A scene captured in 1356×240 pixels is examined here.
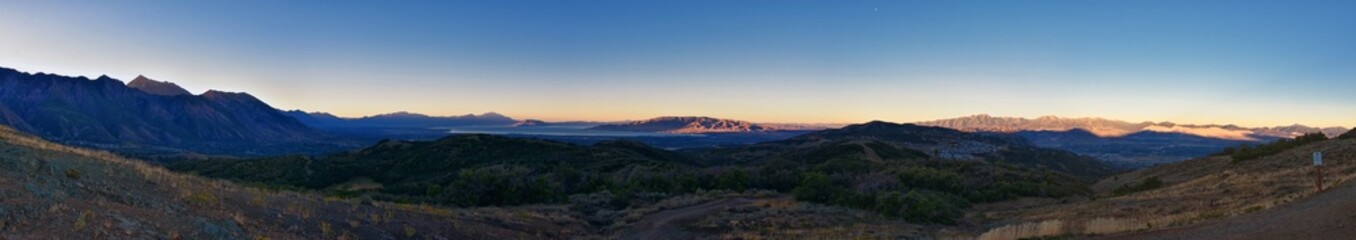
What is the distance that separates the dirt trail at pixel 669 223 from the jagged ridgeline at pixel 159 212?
4.67 meters

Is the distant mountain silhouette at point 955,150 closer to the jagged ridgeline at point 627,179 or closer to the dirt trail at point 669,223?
the jagged ridgeline at point 627,179

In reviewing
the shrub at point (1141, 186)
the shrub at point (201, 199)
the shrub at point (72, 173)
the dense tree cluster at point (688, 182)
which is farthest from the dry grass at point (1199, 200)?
the shrub at point (72, 173)

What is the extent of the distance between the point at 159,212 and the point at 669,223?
18.4 metres

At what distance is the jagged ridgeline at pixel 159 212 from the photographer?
1055cm

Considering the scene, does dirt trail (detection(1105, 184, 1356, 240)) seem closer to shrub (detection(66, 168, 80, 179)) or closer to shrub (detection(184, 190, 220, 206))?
shrub (detection(184, 190, 220, 206))

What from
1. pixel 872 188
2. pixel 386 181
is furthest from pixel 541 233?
pixel 386 181

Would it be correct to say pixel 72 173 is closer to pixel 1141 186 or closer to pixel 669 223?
pixel 669 223

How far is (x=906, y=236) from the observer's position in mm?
23688

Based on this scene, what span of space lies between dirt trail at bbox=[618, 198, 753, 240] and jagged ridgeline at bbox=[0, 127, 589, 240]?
4669 mm

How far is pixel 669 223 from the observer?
2842cm

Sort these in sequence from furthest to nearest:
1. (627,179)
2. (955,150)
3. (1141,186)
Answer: (955,150) → (627,179) → (1141,186)

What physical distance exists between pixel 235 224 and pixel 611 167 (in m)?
59.8

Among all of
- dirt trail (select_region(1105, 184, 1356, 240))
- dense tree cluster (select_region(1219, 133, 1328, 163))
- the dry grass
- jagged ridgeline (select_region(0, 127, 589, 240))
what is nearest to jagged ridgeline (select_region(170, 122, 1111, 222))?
the dry grass

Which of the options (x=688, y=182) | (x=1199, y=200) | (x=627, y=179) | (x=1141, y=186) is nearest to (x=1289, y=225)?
(x=1199, y=200)
